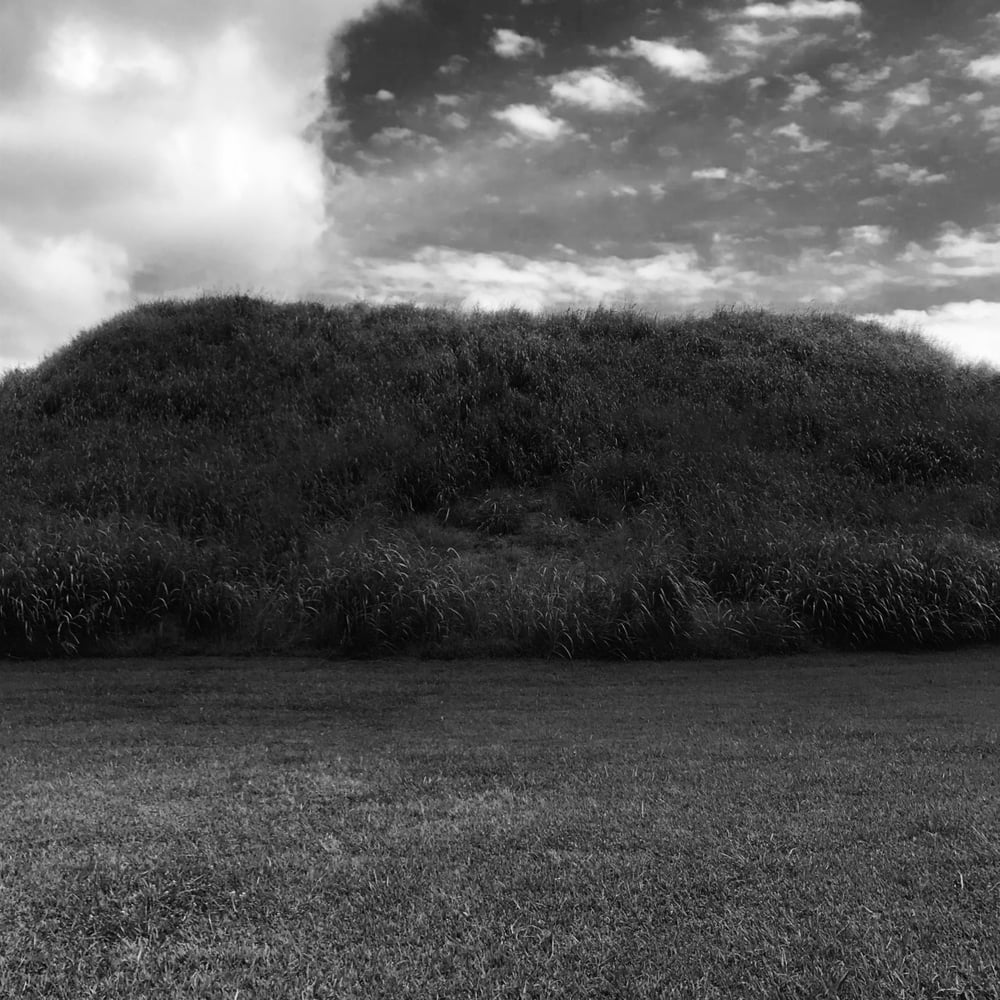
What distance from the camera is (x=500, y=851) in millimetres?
3199

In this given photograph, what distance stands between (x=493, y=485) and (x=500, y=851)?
9030 millimetres

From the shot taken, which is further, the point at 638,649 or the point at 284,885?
the point at 638,649

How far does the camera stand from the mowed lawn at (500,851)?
2.43 m

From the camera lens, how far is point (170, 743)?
4.94 meters

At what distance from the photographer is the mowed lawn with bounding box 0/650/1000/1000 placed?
7.97 feet

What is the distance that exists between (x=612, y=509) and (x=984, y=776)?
284 inches

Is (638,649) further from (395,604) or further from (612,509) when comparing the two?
(612,509)

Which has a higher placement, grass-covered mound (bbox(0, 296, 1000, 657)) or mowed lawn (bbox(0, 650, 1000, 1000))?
grass-covered mound (bbox(0, 296, 1000, 657))

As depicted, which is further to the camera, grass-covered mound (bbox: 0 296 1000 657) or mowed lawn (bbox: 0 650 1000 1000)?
grass-covered mound (bbox: 0 296 1000 657)

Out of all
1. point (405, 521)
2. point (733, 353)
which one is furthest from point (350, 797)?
point (733, 353)

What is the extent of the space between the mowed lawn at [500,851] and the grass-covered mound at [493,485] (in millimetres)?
2410

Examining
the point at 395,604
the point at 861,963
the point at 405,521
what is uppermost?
the point at 405,521

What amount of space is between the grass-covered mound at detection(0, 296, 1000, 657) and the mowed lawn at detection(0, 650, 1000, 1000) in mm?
2410

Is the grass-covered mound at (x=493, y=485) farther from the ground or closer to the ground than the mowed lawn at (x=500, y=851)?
farther from the ground
